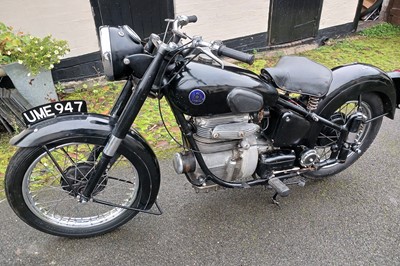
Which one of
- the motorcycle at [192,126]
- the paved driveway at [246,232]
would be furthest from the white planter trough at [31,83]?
the paved driveway at [246,232]

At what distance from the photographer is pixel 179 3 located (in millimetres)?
4637

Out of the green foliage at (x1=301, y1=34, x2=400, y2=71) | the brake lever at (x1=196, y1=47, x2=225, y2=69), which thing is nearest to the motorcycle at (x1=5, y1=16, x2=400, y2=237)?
the brake lever at (x1=196, y1=47, x2=225, y2=69)

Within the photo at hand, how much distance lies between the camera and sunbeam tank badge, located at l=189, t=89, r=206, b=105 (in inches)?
→ 77.5

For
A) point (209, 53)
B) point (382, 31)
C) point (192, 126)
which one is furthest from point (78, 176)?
point (382, 31)

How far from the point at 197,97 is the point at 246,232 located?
44.1 inches

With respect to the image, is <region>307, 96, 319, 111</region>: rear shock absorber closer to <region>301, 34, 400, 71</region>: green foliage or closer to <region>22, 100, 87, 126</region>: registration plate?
<region>22, 100, 87, 126</region>: registration plate

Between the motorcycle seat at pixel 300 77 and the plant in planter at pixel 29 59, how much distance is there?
2.55 metres

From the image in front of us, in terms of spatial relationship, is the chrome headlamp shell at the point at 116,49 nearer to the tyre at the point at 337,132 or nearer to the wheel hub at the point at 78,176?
the wheel hub at the point at 78,176

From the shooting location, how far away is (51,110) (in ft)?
6.90

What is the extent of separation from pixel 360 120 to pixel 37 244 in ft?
8.02

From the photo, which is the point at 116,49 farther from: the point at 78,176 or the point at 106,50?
the point at 78,176

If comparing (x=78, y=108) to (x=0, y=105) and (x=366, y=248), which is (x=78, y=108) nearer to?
(x=0, y=105)

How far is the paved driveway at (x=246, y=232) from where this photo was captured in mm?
2322

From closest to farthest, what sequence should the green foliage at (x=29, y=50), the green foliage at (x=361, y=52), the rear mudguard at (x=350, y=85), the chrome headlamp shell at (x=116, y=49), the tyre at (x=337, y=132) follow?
the chrome headlamp shell at (x=116, y=49)
the rear mudguard at (x=350, y=85)
the tyre at (x=337, y=132)
the green foliage at (x=29, y=50)
the green foliage at (x=361, y=52)
